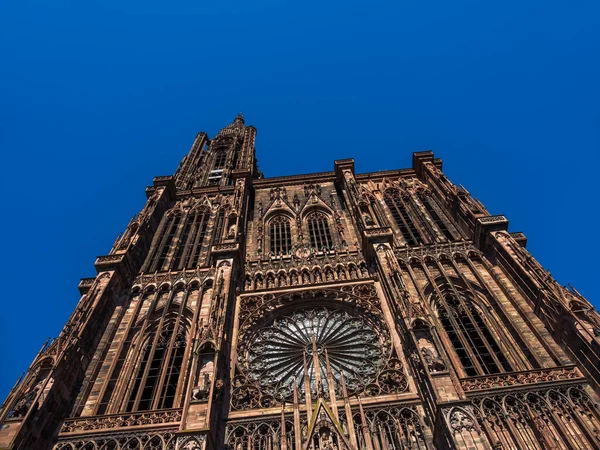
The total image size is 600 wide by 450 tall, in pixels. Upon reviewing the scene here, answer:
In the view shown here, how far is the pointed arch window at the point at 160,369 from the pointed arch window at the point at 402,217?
12400 mm

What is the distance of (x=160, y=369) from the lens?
62.5 feet

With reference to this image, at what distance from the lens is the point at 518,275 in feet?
66.9

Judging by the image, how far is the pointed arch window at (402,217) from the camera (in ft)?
85.8

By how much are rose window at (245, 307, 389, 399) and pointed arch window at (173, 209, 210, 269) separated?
6936 mm

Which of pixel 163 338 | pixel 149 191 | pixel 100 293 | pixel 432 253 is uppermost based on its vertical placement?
pixel 149 191

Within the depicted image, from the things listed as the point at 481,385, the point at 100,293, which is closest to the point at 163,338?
the point at 100,293

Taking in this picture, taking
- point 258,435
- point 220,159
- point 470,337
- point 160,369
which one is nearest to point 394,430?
point 258,435

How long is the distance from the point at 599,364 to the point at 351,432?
8.31 meters

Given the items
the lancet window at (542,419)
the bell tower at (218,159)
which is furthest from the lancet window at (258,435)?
the bell tower at (218,159)

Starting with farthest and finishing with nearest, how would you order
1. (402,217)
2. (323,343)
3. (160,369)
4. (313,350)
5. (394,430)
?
(402,217) → (323,343) → (160,369) → (313,350) → (394,430)

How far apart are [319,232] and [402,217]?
483 centimetres

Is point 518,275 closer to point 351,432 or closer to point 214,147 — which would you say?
point 351,432

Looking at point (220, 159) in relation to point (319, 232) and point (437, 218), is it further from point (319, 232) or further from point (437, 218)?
point (437, 218)

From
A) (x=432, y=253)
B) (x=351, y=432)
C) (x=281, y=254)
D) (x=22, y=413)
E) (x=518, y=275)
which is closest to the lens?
(x=351, y=432)
